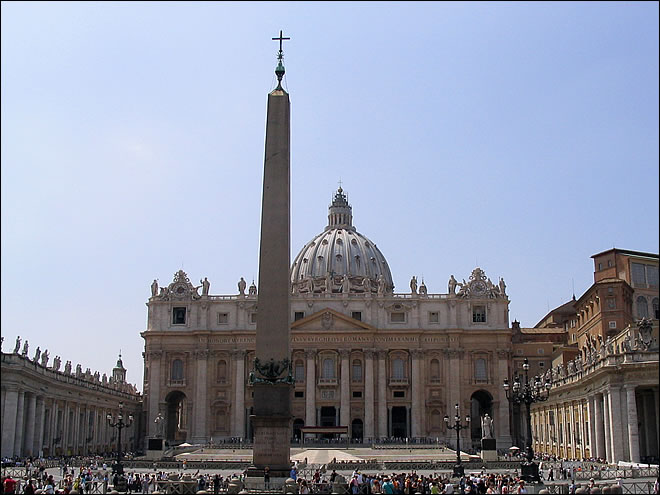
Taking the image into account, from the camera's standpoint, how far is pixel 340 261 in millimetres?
114125

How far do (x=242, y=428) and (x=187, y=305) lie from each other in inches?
551

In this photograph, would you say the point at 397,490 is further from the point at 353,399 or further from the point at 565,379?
the point at 353,399

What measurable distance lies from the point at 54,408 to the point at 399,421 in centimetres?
3810

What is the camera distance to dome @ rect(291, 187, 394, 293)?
367 feet

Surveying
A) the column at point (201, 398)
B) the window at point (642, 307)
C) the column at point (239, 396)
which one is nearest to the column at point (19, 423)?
the column at point (201, 398)

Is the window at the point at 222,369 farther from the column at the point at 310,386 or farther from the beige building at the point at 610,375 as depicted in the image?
the beige building at the point at 610,375

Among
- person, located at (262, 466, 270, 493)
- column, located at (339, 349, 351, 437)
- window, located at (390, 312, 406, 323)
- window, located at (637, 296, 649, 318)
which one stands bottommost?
person, located at (262, 466, 270, 493)

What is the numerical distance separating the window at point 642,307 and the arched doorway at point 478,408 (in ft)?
71.3

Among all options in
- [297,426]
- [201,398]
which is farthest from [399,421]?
[201,398]

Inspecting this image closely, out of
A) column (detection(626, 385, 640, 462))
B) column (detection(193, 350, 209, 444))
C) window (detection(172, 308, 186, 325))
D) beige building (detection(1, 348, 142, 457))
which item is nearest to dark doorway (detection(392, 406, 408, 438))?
column (detection(193, 350, 209, 444))

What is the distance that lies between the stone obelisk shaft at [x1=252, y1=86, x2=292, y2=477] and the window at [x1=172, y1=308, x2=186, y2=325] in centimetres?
6344

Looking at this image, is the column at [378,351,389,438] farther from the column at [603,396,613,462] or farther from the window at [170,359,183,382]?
the column at [603,396,613,462]

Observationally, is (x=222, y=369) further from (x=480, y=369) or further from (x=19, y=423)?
(x=19, y=423)

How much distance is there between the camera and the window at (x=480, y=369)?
8550 cm
